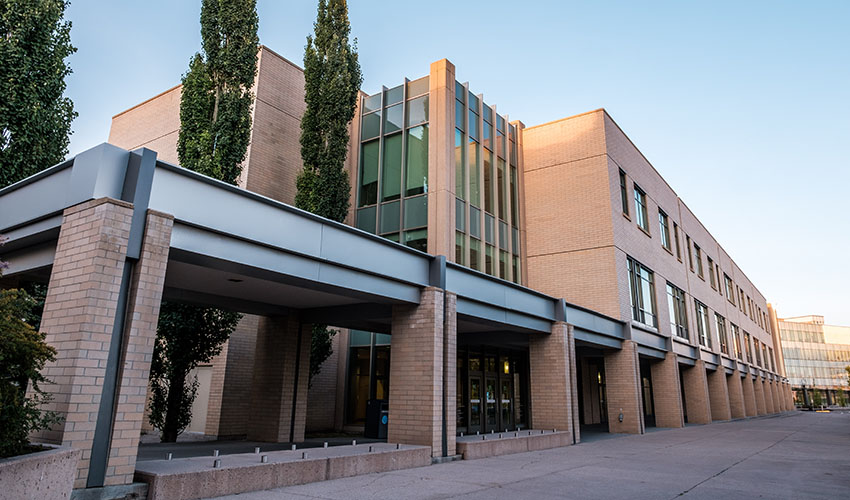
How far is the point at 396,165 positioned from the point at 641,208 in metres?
12.7

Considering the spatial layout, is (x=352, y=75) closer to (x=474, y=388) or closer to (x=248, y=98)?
(x=248, y=98)

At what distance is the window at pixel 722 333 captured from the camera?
37.2 meters

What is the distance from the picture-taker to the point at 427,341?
460 inches

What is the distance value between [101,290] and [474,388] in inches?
623

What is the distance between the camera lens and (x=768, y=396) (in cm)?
4944

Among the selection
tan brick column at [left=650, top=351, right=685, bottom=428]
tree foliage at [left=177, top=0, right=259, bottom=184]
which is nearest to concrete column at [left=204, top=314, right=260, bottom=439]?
tree foliage at [left=177, top=0, right=259, bottom=184]

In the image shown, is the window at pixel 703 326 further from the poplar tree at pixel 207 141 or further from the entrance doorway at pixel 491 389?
the poplar tree at pixel 207 141

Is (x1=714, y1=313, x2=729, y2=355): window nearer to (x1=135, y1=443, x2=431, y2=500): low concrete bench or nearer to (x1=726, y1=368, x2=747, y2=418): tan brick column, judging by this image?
(x1=726, y1=368, x2=747, y2=418): tan brick column

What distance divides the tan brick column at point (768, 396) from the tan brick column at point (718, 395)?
58.9ft

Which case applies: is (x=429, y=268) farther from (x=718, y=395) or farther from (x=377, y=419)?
(x=718, y=395)

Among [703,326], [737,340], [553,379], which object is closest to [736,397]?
[737,340]

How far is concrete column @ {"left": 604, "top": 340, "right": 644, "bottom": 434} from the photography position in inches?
807

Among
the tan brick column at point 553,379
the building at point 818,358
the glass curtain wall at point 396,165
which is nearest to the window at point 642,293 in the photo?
the tan brick column at point 553,379

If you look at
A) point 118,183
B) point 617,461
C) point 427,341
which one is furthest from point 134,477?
point 617,461
